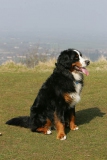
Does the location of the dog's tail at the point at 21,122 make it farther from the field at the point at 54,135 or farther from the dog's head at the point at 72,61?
the dog's head at the point at 72,61

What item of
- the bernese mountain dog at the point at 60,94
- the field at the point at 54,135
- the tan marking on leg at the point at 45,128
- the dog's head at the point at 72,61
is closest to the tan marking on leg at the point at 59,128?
the bernese mountain dog at the point at 60,94

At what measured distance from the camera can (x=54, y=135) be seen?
21.0 feet

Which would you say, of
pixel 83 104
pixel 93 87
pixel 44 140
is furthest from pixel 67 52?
pixel 93 87

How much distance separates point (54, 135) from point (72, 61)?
1.62 metres

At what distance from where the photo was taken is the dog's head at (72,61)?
20.1ft

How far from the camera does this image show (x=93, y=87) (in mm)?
12359

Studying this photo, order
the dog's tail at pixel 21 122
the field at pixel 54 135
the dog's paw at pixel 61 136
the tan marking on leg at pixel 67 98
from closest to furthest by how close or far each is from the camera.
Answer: the field at pixel 54 135 < the dog's paw at pixel 61 136 < the tan marking on leg at pixel 67 98 < the dog's tail at pixel 21 122

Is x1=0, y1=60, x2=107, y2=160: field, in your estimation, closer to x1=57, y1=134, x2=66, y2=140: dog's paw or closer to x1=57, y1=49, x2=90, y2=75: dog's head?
x1=57, y1=134, x2=66, y2=140: dog's paw

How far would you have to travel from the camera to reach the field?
17.3ft

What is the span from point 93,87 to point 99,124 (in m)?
5.18

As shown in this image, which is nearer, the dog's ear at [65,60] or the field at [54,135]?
the field at [54,135]

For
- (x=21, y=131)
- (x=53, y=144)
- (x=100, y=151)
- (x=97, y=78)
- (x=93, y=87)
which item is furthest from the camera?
(x=97, y=78)

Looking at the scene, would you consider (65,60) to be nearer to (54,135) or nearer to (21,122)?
(54,135)

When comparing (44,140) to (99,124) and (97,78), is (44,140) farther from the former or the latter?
(97,78)
